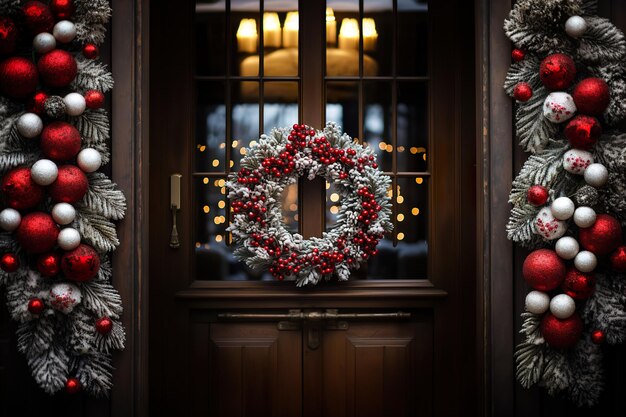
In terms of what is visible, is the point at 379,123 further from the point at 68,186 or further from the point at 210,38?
the point at 68,186

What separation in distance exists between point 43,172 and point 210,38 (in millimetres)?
1036

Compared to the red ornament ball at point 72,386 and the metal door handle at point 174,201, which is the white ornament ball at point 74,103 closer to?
the metal door handle at point 174,201

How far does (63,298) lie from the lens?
7.14 feet

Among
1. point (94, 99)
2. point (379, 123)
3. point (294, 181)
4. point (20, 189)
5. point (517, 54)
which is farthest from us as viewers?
point (379, 123)

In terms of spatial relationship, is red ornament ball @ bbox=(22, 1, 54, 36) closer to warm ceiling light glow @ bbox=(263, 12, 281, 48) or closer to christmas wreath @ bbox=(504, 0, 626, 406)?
warm ceiling light glow @ bbox=(263, 12, 281, 48)

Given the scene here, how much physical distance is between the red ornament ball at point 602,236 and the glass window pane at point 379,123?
3.01ft

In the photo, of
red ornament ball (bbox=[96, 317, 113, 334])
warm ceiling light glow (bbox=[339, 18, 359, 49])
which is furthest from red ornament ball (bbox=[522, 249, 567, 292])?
red ornament ball (bbox=[96, 317, 113, 334])

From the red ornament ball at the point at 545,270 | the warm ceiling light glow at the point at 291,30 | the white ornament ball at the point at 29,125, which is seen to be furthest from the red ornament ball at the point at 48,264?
the red ornament ball at the point at 545,270

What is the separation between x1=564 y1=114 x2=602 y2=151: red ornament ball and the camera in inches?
86.3

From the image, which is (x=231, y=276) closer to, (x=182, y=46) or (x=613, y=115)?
(x=182, y=46)

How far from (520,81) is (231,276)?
1517 millimetres

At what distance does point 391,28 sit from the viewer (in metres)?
2.75

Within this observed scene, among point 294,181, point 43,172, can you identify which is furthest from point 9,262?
point 294,181

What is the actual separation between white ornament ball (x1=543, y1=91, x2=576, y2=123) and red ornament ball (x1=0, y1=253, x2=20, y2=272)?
6.88 feet
